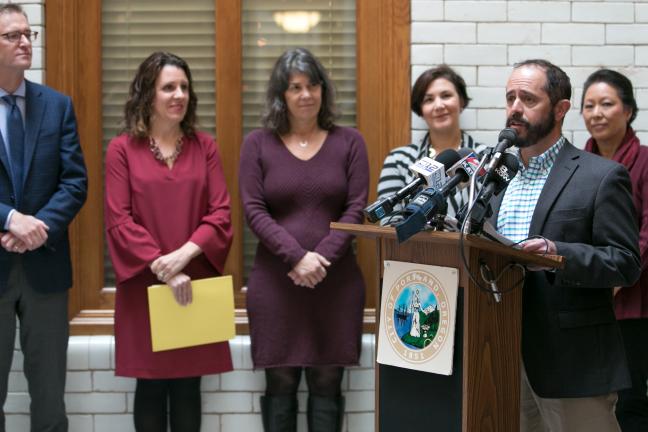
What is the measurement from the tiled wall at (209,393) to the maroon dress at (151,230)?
402mm

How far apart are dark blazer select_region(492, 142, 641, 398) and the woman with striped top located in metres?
1.19

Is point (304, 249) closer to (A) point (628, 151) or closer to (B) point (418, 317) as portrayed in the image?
(B) point (418, 317)

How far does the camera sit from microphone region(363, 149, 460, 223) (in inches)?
85.7

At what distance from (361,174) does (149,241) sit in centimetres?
91

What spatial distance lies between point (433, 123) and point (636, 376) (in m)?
1.33

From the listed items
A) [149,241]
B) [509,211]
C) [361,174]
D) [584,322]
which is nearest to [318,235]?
[361,174]

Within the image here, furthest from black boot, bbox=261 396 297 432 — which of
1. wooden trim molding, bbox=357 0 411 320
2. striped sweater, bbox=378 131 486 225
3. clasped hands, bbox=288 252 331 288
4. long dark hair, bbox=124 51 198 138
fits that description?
long dark hair, bbox=124 51 198 138

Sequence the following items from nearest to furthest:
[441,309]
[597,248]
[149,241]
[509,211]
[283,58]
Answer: [441,309] → [597,248] → [509,211] → [149,241] → [283,58]

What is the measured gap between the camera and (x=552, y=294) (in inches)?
101

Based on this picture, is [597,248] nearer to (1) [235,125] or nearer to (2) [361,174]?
(2) [361,174]

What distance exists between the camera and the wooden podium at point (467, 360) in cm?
226

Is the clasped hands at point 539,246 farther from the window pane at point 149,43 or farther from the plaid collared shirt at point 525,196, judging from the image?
the window pane at point 149,43

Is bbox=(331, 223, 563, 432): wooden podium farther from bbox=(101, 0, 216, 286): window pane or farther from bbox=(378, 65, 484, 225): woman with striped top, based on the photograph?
bbox=(101, 0, 216, 286): window pane

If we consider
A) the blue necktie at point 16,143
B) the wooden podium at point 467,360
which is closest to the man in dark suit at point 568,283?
the wooden podium at point 467,360
